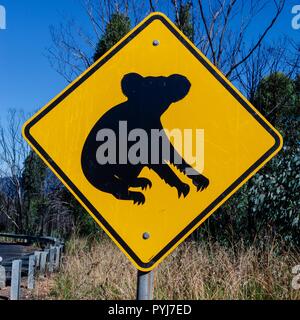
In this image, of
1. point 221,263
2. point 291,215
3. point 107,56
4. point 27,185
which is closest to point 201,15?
point 291,215

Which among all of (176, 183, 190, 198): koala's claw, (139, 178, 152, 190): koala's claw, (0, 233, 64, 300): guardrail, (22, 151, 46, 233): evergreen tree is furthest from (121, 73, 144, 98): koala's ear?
(22, 151, 46, 233): evergreen tree

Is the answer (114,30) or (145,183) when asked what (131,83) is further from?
(114,30)

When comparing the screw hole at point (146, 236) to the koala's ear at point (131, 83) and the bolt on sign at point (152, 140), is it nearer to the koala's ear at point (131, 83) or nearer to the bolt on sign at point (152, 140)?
the bolt on sign at point (152, 140)

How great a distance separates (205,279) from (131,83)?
13.6ft

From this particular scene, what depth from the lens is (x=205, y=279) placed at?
6273 mm

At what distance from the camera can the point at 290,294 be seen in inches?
216

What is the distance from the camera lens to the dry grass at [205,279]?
18.8 ft

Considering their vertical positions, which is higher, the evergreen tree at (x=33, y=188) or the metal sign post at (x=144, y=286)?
the evergreen tree at (x=33, y=188)

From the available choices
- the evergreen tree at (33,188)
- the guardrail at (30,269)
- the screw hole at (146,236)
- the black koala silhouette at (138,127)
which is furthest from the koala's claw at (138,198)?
the evergreen tree at (33,188)

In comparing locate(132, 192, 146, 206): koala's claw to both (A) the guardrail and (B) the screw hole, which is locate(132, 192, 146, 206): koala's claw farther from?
(A) the guardrail

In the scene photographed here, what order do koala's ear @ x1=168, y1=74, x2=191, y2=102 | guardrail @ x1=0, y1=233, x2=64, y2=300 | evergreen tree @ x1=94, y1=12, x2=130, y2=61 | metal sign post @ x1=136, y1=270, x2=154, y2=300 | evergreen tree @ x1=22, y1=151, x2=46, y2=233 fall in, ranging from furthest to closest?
evergreen tree @ x1=22, y1=151, x2=46, y2=233 → evergreen tree @ x1=94, y1=12, x2=130, y2=61 → guardrail @ x1=0, y1=233, x2=64, y2=300 → koala's ear @ x1=168, y1=74, x2=191, y2=102 → metal sign post @ x1=136, y1=270, x2=154, y2=300

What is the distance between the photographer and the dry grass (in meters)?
5.72

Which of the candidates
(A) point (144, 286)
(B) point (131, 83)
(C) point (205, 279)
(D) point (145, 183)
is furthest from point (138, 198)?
(C) point (205, 279)

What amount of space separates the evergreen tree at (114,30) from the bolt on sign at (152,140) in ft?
46.1
